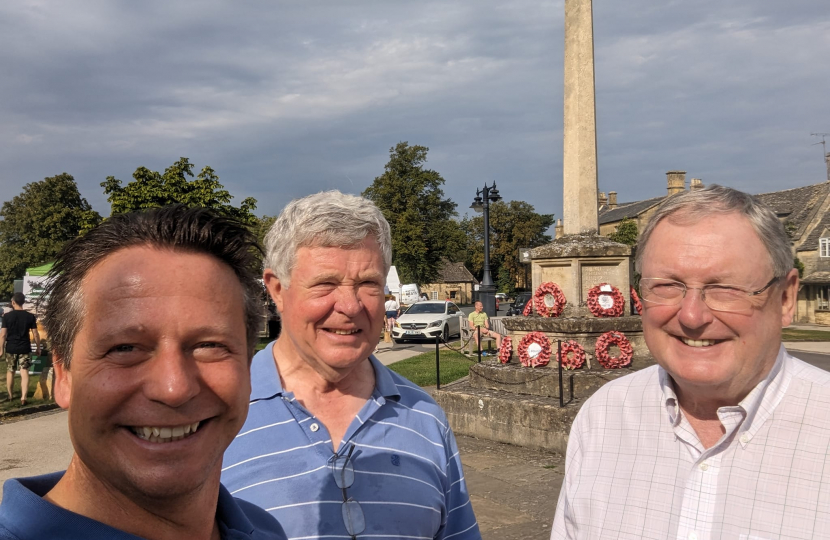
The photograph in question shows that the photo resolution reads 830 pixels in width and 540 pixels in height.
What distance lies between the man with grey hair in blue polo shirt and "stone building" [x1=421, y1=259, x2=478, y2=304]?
75878 mm

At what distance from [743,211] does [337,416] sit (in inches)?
60.0

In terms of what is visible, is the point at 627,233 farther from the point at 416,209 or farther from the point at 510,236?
the point at 510,236

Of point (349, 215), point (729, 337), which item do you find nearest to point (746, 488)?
point (729, 337)

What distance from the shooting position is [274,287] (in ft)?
8.48

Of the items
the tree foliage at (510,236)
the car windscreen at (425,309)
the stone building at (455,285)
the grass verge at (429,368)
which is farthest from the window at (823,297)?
the stone building at (455,285)

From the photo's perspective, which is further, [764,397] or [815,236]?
[815,236]

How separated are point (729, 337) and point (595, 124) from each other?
27.9 feet

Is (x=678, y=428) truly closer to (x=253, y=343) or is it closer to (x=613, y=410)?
(x=613, y=410)

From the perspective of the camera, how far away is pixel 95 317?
1.23 meters

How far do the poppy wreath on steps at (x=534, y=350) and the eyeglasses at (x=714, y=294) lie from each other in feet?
22.9

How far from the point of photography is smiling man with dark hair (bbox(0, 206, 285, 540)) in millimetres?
1179

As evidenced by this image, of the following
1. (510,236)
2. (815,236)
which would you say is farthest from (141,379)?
(510,236)

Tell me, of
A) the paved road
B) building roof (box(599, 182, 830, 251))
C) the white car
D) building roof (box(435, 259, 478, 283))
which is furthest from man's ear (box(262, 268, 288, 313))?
building roof (box(435, 259, 478, 283))

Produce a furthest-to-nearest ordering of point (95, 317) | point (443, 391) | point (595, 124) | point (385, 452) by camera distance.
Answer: point (595, 124)
point (443, 391)
point (385, 452)
point (95, 317)
